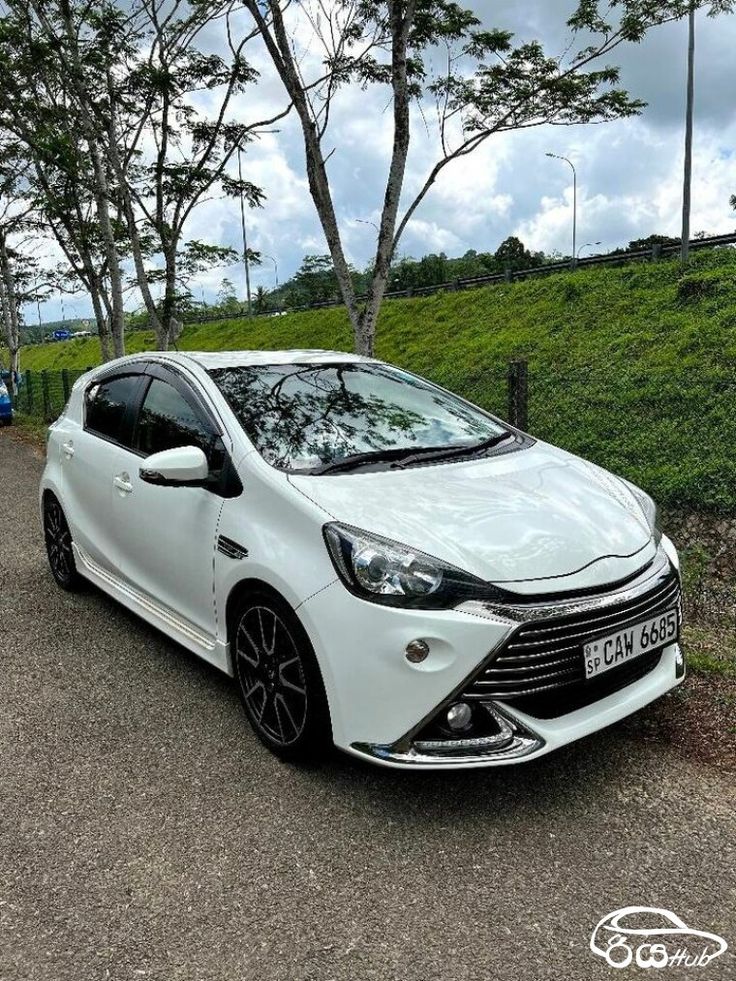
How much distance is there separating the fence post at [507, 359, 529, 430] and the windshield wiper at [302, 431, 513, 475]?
7.84ft

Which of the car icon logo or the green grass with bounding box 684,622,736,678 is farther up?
the green grass with bounding box 684,622,736,678

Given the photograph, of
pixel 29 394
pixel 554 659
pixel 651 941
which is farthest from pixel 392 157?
pixel 29 394

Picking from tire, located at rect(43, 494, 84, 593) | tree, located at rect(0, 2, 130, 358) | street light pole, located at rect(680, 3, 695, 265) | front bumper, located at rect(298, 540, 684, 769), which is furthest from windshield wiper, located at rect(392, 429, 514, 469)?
street light pole, located at rect(680, 3, 695, 265)

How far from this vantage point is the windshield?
326cm

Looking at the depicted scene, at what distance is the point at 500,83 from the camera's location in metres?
7.48

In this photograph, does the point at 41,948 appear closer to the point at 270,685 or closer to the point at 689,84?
the point at 270,685

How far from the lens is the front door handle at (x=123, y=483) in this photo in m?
3.86

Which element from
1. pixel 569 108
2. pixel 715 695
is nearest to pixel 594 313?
A: pixel 569 108

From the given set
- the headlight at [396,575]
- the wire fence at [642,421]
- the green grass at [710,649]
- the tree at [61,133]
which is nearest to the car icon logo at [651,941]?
the headlight at [396,575]

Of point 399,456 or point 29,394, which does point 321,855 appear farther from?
point 29,394

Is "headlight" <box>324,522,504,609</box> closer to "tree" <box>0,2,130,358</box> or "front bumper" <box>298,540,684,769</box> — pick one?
"front bumper" <box>298,540,684,769</box>

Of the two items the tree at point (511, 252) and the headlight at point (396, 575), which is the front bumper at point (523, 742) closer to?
the headlight at point (396, 575)

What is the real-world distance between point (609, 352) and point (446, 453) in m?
11.3

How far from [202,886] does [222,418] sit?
1838 millimetres
